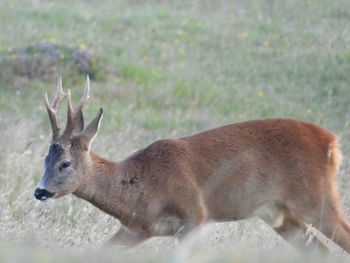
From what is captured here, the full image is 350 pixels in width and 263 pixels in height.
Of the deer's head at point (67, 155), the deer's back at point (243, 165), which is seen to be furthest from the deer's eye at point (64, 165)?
the deer's back at point (243, 165)

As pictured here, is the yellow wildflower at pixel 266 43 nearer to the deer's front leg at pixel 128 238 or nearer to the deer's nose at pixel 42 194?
the deer's front leg at pixel 128 238

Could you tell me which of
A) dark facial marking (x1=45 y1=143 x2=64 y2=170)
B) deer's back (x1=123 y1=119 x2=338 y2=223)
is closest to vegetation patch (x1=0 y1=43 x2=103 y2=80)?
deer's back (x1=123 y1=119 x2=338 y2=223)

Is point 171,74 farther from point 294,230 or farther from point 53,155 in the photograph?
point 53,155

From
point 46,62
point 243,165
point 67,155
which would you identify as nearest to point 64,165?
point 67,155

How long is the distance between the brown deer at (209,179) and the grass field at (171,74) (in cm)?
52

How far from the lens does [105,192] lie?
32.0ft

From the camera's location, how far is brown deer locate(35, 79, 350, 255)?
9602 millimetres

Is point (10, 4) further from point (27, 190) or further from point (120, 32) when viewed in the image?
point (27, 190)

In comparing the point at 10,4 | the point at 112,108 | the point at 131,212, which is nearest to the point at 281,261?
the point at 131,212

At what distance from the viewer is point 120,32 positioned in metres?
23.0

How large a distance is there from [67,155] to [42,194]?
0.45 meters

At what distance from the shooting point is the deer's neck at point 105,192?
9.72 m

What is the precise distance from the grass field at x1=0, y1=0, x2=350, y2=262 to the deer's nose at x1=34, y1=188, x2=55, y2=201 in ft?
3.50

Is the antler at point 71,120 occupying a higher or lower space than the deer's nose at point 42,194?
higher
